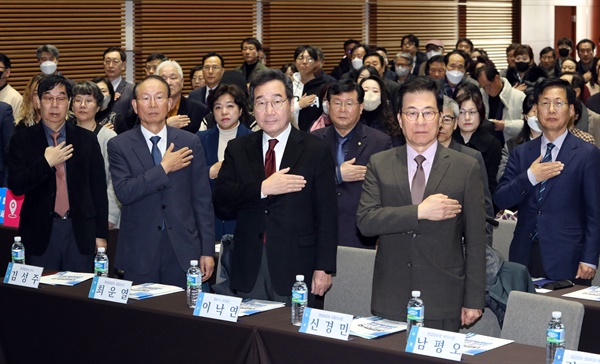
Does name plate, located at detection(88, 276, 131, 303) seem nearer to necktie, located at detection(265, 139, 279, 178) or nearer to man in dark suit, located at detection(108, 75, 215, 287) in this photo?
man in dark suit, located at detection(108, 75, 215, 287)

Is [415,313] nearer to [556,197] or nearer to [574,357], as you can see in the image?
[574,357]

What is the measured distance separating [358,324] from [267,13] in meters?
10.2

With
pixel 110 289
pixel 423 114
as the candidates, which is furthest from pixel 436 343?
pixel 110 289

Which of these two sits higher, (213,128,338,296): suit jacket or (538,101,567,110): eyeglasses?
(538,101,567,110): eyeglasses

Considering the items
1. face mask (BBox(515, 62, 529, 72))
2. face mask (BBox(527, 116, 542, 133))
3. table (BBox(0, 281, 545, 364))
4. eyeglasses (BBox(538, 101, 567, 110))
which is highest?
face mask (BBox(515, 62, 529, 72))

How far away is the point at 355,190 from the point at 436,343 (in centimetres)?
245

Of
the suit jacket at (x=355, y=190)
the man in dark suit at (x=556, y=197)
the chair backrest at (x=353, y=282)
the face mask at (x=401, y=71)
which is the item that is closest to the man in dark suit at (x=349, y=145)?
the suit jacket at (x=355, y=190)

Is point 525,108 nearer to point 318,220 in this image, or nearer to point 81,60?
point 318,220

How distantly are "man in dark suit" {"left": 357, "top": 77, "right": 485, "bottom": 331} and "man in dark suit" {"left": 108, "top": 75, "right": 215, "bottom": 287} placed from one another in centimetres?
121

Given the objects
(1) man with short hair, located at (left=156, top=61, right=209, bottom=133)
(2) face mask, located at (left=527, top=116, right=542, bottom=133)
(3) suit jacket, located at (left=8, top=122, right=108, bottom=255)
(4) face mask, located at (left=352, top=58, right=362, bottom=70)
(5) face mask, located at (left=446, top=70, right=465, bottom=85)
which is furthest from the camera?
(4) face mask, located at (left=352, top=58, right=362, bottom=70)

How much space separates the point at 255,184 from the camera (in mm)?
4340

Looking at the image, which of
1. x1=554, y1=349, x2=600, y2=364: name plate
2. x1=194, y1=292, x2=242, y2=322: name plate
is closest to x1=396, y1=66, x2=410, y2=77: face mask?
x1=194, y1=292, x2=242, y2=322: name plate

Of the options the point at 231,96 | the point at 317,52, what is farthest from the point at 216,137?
the point at 317,52

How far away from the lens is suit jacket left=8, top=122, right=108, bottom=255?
528 centimetres
